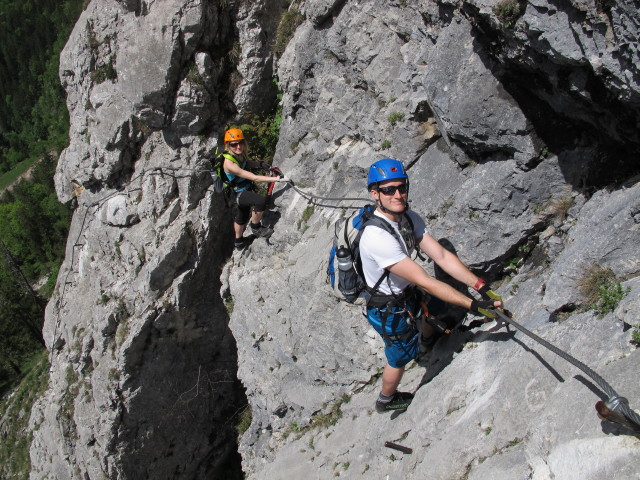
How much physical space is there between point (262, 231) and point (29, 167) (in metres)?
117

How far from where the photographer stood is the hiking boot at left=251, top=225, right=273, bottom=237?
37.4 ft

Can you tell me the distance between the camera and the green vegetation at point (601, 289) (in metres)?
4.80

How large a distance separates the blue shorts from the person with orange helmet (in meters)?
4.66

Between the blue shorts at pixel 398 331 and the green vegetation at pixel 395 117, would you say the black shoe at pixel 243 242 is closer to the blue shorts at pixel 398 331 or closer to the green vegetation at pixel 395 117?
the green vegetation at pixel 395 117

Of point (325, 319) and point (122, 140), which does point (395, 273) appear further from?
point (122, 140)

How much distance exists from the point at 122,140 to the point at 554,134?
1205 centimetres

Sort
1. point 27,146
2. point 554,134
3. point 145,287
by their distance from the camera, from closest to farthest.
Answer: point 554,134, point 145,287, point 27,146

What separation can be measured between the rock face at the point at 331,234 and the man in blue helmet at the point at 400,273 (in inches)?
29.7

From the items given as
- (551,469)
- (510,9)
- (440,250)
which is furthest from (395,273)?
(510,9)

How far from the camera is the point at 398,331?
19.8 ft

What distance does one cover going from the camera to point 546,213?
6.61 meters

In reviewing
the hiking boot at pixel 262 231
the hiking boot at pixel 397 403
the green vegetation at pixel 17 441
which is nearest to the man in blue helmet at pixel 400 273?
the hiking boot at pixel 397 403

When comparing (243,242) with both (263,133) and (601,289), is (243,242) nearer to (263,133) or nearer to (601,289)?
(263,133)

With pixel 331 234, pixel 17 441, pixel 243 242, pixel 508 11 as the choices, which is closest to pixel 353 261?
pixel 508 11
